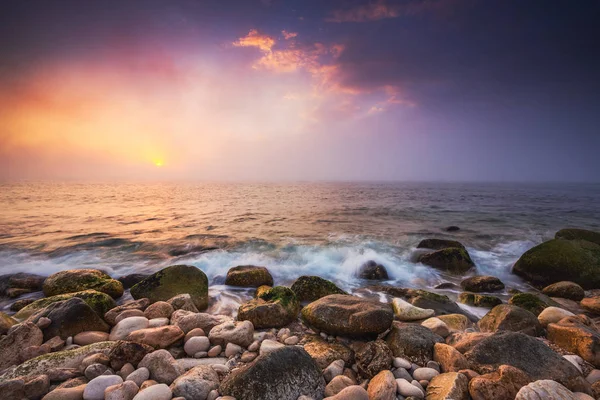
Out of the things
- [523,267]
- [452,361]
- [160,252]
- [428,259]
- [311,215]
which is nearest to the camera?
[452,361]

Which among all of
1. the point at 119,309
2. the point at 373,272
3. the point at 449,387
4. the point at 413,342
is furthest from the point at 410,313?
the point at 119,309

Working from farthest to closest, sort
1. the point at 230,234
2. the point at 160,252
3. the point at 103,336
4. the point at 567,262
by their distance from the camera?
the point at 230,234 < the point at 160,252 < the point at 567,262 < the point at 103,336

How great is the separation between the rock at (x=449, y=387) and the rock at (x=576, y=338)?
234 cm

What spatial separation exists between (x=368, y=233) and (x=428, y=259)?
5.41 metres

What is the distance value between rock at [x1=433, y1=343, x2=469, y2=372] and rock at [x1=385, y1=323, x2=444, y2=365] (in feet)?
0.40

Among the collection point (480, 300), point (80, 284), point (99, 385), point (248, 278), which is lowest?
point (480, 300)

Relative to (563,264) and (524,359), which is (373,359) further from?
(563,264)

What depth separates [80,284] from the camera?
6.61 metres

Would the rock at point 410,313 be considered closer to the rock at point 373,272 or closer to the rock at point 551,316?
the rock at point 551,316

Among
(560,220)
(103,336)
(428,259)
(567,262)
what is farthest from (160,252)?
(560,220)

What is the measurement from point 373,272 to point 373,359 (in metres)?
5.55

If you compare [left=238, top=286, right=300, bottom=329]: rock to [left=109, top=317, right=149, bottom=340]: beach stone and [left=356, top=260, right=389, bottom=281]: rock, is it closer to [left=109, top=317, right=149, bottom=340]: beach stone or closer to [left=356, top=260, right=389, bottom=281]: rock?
[left=109, top=317, right=149, bottom=340]: beach stone

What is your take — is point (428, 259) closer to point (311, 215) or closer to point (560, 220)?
point (311, 215)

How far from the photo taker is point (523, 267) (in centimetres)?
877
